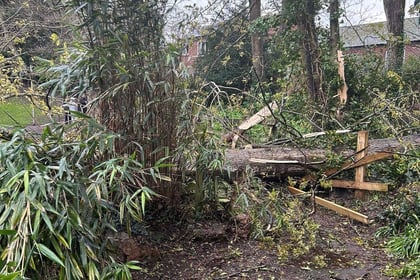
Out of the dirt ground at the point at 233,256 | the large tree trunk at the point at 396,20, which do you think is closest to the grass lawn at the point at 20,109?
the dirt ground at the point at 233,256

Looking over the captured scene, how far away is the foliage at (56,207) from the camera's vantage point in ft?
6.13

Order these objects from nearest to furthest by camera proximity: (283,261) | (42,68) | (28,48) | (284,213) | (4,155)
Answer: (4,155) < (42,68) < (283,261) < (284,213) < (28,48)

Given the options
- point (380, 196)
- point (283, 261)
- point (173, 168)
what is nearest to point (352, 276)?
point (283, 261)

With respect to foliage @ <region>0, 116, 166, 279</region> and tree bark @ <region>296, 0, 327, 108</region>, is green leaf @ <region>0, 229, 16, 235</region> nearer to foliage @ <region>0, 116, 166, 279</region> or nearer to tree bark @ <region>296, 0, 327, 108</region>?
foliage @ <region>0, 116, 166, 279</region>

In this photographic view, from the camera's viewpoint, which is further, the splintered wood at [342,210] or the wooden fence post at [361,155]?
the wooden fence post at [361,155]

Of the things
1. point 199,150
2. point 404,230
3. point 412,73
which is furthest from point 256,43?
point 199,150

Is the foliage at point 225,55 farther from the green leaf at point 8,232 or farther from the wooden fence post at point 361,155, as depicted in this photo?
the green leaf at point 8,232

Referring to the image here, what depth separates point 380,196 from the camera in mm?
4754

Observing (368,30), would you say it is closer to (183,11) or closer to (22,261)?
(183,11)

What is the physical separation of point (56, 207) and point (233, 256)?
1.69 meters

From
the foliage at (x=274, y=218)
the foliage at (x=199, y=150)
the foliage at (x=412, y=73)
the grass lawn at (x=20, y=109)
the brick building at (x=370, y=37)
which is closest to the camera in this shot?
the foliage at (x=199, y=150)

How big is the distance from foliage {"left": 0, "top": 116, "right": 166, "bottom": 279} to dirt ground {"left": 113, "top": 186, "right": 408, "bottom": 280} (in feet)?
2.38

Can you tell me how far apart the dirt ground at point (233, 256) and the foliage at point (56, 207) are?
2.38ft

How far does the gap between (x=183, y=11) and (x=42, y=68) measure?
1209mm
